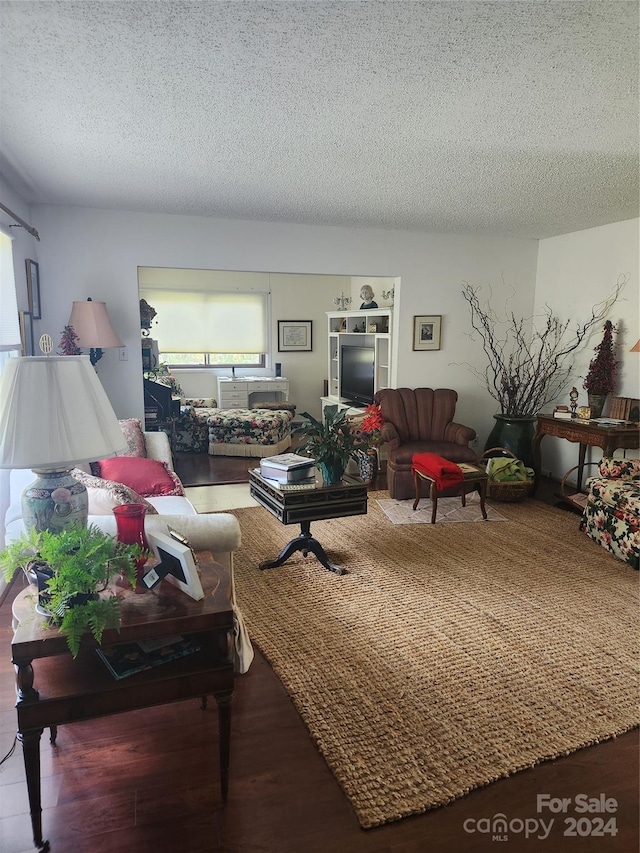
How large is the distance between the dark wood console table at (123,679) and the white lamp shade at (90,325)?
2.96 metres

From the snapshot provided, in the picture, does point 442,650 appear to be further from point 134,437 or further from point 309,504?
point 134,437

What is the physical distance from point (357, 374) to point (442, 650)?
4.82m

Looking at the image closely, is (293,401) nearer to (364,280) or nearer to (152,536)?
(364,280)

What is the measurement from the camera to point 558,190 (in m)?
3.80

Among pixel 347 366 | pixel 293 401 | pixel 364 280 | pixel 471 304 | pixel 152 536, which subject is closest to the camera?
pixel 152 536

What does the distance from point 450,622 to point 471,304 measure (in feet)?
12.7

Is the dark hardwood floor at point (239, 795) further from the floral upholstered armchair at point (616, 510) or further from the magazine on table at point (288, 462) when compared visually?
the floral upholstered armchair at point (616, 510)

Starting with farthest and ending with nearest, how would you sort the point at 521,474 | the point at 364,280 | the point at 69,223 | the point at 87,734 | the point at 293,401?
the point at 293,401, the point at 364,280, the point at 521,474, the point at 69,223, the point at 87,734

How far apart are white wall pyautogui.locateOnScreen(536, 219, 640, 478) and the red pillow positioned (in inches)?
154

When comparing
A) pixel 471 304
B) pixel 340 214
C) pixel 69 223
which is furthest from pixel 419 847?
pixel 471 304

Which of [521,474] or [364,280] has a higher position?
[364,280]

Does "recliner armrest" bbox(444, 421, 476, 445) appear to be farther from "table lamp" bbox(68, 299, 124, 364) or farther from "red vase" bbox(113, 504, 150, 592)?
"red vase" bbox(113, 504, 150, 592)

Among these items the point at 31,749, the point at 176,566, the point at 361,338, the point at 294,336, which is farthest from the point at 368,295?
the point at 31,749

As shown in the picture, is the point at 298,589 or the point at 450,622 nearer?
the point at 450,622
